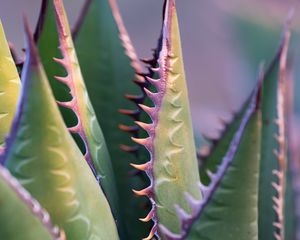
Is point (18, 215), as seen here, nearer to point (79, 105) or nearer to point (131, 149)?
point (79, 105)

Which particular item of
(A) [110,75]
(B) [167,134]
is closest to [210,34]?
(A) [110,75]

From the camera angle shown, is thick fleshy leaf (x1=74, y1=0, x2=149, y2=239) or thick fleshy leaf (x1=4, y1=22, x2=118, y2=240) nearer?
thick fleshy leaf (x1=4, y1=22, x2=118, y2=240)

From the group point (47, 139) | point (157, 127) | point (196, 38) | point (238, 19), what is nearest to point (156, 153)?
point (157, 127)

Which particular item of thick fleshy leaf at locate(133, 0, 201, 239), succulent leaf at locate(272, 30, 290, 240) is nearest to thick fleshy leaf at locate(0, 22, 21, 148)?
thick fleshy leaf at locate(133, 0, 201, 239)

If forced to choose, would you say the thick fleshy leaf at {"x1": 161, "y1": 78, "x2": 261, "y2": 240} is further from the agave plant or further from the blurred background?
the blurred background

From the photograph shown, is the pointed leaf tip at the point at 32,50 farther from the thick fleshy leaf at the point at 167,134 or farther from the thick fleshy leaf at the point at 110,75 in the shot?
the thick fleshy leaf at the point at 110,75

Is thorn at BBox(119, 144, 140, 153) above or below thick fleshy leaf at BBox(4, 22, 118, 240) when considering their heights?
below
